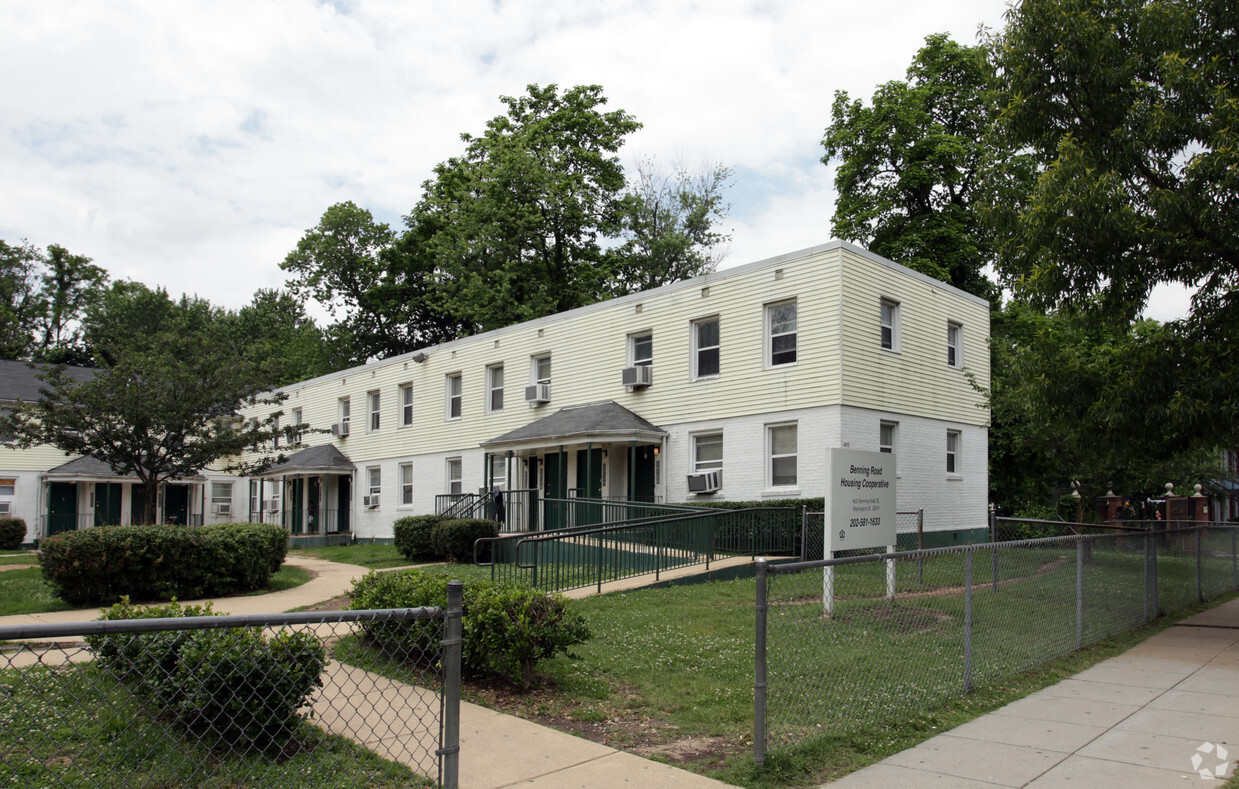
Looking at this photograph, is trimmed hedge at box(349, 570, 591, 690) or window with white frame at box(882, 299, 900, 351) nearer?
trimmed hedge at box(349, 570, 591, 690)

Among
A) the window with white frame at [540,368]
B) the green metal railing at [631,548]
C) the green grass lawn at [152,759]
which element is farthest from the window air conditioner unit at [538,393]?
the green grass lawn at [152,759]

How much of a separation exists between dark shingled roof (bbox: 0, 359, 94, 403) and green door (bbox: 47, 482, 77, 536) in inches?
143

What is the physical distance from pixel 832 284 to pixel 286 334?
158 ft

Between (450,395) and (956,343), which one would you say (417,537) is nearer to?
→ (450,395)

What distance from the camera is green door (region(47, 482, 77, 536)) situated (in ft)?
114

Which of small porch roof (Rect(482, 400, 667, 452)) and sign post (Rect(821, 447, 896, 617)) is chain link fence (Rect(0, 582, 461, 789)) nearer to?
sign post (Rect(821, 447, 896, 617))

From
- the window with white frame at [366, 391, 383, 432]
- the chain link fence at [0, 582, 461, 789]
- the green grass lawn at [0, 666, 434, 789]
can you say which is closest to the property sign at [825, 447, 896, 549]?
the chain link fence at [0, 582, 461, 789]

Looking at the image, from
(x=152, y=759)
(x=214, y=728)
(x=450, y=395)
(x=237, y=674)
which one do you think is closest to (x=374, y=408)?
(x=450, y=395)

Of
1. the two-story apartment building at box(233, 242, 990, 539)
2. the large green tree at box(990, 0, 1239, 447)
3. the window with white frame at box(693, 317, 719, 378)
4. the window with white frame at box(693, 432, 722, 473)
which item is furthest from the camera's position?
the window with white frame at box(693, 317, 719, 378)

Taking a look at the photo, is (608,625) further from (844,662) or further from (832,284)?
(832,284)

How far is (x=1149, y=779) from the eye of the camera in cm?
567

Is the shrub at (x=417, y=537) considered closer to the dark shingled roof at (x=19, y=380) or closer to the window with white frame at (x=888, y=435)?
the window with white frame at (x=888, y=435)

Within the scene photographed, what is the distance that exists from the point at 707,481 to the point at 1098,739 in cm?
1383

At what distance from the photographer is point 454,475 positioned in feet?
93.9
